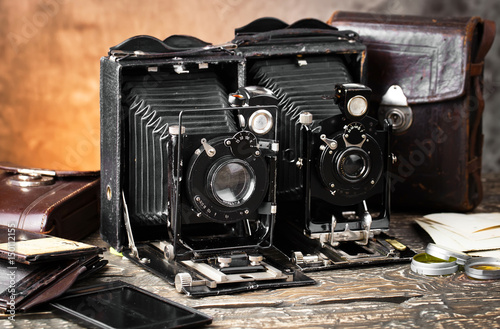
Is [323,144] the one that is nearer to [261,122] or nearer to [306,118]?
[306,118]

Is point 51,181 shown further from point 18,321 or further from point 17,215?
point 18,321

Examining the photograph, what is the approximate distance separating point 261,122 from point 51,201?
2.19 ft

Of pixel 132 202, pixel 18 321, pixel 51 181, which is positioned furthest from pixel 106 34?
pixel 18 321

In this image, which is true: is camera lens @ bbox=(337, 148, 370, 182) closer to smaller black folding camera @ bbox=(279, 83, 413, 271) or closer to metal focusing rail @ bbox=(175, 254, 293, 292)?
smaller black folding camera @ bbox=(279, 83, 413, 271)

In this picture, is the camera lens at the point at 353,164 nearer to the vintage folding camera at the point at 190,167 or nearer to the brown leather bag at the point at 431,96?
the vintage folding camera at the point at 190,167

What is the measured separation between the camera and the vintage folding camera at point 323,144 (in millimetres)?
2588

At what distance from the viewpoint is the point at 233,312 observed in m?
2.24

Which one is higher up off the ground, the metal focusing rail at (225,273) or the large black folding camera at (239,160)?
the large black folding camera at (239,160)

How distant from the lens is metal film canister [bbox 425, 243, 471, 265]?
2568 millimetres
